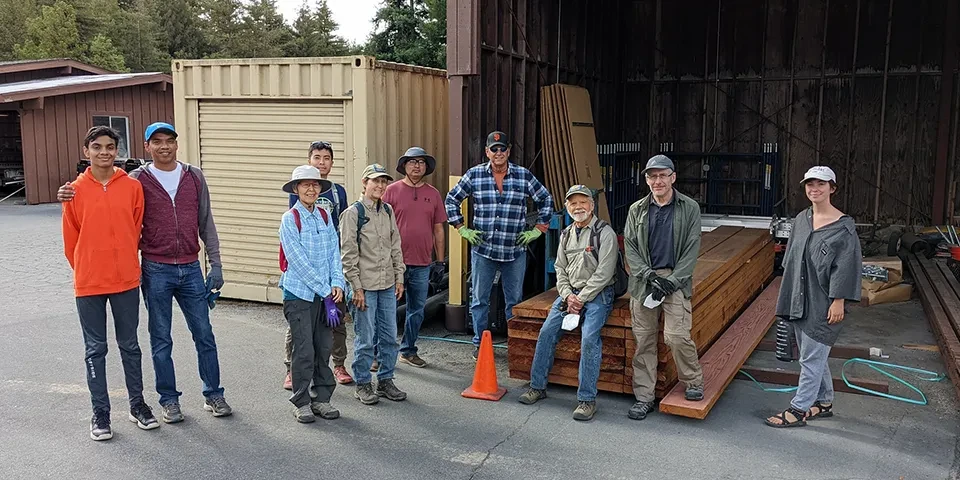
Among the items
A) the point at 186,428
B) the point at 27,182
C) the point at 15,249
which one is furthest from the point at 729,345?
the point at 27,182

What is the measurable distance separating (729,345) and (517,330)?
2.08m

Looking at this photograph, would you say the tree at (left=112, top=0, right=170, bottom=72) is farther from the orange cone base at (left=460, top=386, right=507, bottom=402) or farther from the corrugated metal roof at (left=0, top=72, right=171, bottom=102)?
the orange cone base at (left=460, top=386, right=507, bottom=402)

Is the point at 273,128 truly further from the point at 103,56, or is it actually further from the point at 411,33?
the point at 103,56

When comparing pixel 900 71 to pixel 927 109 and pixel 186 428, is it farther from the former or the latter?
pixel 186 428

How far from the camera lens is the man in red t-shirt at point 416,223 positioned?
719 centimetres

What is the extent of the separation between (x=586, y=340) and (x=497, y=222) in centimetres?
173

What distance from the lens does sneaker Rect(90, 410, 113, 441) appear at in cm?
550

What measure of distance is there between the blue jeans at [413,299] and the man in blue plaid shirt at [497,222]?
505mm

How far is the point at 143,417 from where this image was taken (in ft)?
18.8

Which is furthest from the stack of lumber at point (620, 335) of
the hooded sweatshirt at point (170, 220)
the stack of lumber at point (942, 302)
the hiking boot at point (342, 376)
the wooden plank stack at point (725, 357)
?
the hooded sweatshirt at point (170, 220)

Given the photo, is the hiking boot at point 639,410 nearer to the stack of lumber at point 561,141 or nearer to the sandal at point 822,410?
the sandal at point 822,410

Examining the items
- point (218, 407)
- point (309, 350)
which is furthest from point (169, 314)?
point (309, 350)

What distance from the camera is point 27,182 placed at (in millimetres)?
22328

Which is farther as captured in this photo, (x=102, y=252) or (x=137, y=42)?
(x=137, y=42)
